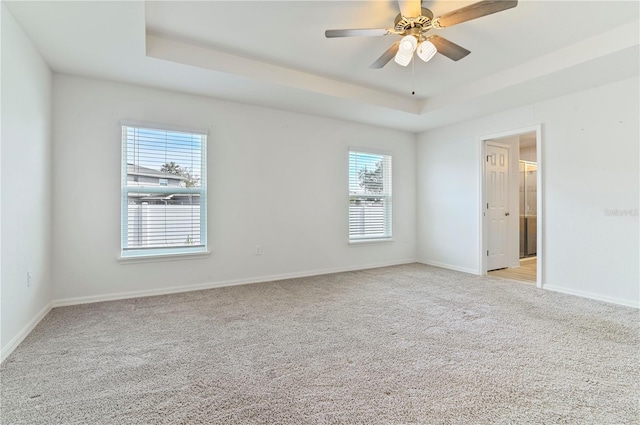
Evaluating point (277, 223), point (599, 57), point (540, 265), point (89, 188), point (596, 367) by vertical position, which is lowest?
point (596, 367)

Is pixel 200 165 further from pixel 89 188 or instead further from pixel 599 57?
pixel 599 57

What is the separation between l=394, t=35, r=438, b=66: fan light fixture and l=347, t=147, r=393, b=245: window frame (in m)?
2.65

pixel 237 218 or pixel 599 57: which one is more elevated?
pixel 599 57

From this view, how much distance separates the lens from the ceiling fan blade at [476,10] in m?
2.03

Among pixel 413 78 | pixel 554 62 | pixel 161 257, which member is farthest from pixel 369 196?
pixel 161 257

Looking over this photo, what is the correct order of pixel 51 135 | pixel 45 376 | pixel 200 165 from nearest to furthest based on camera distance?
pixel 45 376, pixel 51 135, pixel 200 165

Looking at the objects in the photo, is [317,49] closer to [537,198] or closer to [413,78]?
[413,78]

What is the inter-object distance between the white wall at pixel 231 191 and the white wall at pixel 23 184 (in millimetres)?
222

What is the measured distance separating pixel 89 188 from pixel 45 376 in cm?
214

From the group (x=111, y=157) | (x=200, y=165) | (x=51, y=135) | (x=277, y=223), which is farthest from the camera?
(x=277, y=223)

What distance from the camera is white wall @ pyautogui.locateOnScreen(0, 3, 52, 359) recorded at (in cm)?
228

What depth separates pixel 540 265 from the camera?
414 centimetres

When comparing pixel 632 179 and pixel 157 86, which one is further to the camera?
pixel 157 86

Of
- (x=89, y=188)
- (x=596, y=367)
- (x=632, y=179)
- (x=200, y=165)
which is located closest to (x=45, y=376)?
(x=89, y=188)
